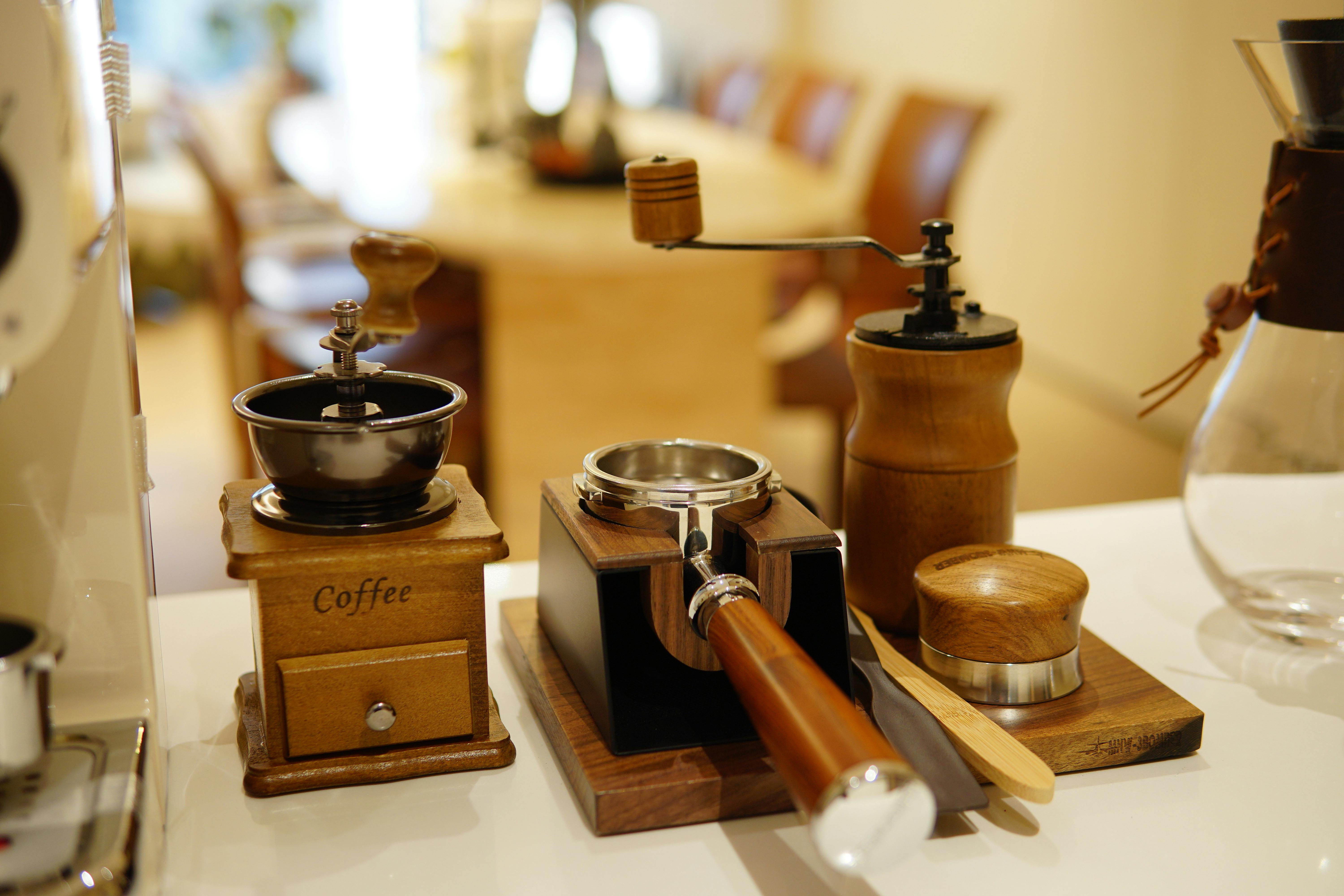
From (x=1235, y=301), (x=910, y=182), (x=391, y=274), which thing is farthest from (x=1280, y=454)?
(x=910, y=182)

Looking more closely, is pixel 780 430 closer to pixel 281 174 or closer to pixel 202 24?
pixel 281 174

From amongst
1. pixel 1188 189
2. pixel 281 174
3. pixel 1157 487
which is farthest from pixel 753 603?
pixel 281 174

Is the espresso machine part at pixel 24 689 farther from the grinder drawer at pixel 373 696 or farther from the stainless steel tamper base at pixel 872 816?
the stainless steel tamper base at pixel 872 816

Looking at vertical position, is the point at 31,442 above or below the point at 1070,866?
above

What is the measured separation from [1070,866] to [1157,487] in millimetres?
2649

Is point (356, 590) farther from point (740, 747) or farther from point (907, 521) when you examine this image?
point (907, 521)

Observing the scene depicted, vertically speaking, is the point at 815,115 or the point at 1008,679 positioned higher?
the point at 815,115

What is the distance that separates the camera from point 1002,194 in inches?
172

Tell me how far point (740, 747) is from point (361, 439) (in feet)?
0.77

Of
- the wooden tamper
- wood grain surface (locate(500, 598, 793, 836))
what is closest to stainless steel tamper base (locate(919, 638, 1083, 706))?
the wooden tamper

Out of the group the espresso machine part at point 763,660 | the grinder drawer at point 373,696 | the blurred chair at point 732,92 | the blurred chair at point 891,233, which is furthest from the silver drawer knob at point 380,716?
the blurred chair at point 732,92

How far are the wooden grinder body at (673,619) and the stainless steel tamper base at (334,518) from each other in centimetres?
7

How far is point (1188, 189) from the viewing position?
3127 mm

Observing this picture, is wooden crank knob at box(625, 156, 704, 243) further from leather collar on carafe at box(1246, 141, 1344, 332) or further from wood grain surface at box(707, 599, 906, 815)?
leather collar on carafe at box(1246, 141, 1344, 332)
